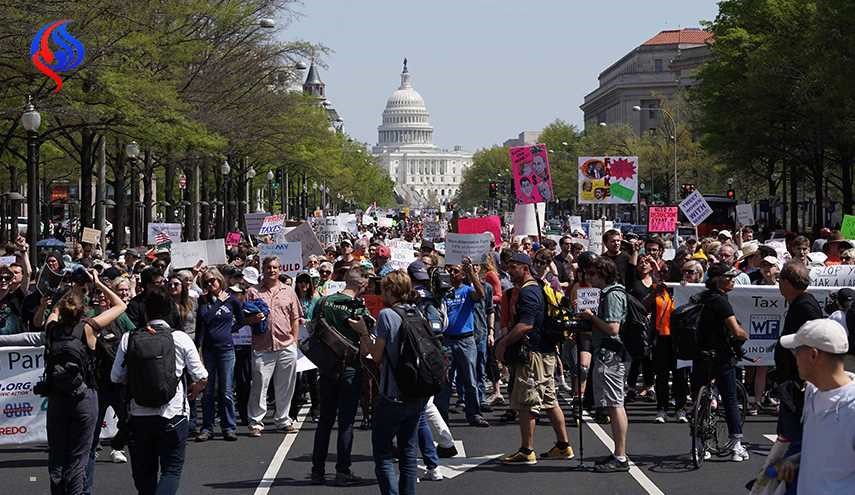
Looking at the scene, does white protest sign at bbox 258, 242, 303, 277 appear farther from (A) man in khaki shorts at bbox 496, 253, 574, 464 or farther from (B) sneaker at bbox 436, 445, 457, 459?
(A) man in khaki shorts at bbox 496, 253, 574, 464

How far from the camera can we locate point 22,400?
1399 centimetres

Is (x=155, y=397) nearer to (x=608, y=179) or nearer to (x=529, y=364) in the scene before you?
(x=529, y=364)

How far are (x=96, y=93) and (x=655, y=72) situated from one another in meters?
144

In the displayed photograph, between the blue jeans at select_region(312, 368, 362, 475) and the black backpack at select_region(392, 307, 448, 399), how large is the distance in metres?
1.98

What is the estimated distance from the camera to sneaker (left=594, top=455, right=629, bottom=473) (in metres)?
12.6

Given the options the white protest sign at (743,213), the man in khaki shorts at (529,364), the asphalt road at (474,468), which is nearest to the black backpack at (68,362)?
the asphalt road at (474,468)

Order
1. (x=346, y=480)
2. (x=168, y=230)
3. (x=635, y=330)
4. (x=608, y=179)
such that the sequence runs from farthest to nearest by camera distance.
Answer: (x=608, y=179)
(x=168, y=230)
(x=635, y=330)
(x=346, y=480)

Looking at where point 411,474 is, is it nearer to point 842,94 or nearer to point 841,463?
point 841,463

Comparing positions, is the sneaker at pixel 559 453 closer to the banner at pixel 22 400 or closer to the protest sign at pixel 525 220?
the banner at pixel 22 400

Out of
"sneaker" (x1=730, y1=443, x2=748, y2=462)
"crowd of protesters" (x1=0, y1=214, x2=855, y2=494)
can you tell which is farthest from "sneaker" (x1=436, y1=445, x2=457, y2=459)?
"sneaker" (x1=730, y1=443, x2=748, y2=462)

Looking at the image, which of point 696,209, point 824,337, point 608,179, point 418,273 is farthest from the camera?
point 608,179

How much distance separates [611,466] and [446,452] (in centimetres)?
152

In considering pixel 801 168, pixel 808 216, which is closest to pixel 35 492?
pixel 801 168

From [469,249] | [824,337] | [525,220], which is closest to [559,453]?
[824,337]
